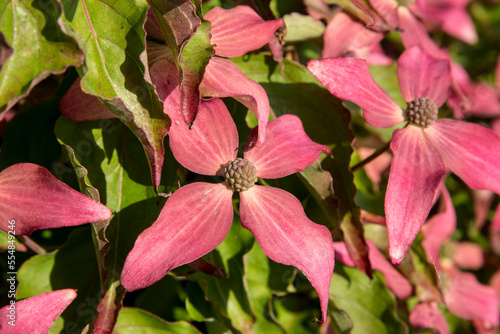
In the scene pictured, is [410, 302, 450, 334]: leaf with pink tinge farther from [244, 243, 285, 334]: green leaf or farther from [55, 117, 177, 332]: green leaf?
[55, 117, 177, 332]: green leaf

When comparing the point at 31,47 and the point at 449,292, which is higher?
the point at 31,47

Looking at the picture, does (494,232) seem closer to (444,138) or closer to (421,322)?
(421,322)

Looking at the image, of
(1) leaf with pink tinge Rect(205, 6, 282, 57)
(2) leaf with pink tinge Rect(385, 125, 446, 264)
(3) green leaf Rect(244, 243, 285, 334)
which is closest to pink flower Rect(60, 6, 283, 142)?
(1) leaf with pink tinge Rect(205, 6, 282, 57)

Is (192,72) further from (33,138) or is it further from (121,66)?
(33,138)

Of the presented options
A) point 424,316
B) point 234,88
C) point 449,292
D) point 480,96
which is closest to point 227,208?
point 234,88

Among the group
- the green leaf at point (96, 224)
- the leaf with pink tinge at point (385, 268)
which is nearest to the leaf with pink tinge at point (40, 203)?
the green leaf at point (96, 224)

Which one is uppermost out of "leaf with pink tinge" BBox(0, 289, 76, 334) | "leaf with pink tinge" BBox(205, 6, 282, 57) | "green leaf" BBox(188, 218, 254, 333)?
"leaf with pink tinge" BBox(205, 6, 282, 57)
